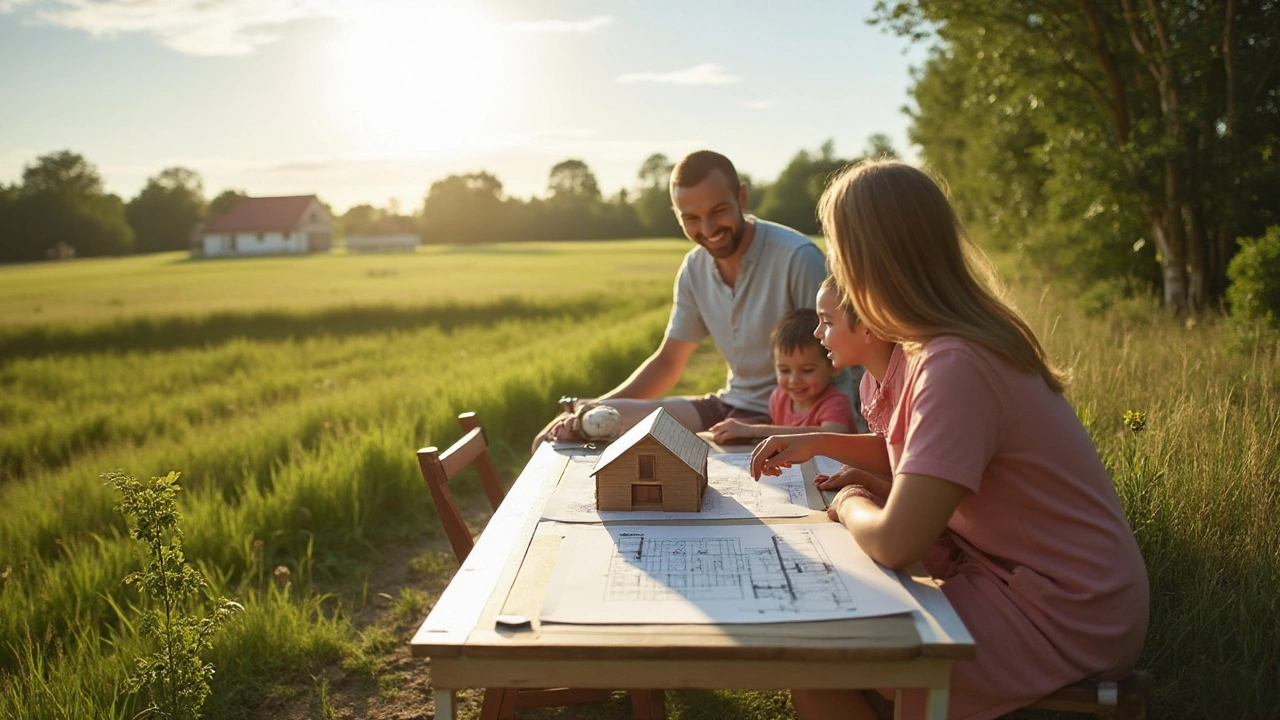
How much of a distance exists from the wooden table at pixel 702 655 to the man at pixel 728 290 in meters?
2.60

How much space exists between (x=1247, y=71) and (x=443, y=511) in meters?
9.24

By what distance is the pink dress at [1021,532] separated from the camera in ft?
6.48

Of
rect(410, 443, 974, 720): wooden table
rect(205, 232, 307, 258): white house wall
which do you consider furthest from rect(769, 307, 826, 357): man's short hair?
rect(205, 232, 307, 258): white house wall

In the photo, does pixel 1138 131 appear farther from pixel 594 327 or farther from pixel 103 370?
pixel 103 370

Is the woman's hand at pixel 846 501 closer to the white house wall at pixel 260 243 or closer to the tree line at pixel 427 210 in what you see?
the tree line at pixel 427 210

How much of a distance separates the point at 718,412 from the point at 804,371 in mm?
966

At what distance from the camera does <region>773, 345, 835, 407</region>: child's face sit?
12.4 ft

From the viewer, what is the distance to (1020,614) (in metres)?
2.06

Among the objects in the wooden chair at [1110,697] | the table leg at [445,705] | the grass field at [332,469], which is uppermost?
the table leg at [445,705]

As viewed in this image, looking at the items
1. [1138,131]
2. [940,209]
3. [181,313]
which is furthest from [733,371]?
[181,313]

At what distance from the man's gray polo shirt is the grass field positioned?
1.52 meters

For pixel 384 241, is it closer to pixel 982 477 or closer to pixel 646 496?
pixel 646 496

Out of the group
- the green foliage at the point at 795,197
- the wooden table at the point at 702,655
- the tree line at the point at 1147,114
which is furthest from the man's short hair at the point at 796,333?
the green foliage at the point at 795,197

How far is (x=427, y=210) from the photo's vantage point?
58656mm
